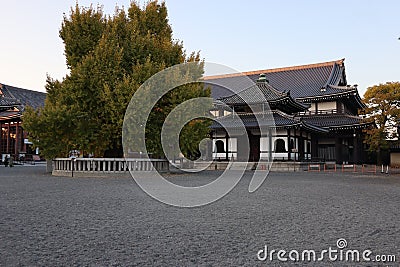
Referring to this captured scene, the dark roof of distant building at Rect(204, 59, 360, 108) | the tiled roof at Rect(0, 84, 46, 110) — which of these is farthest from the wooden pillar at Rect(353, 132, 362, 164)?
the tiled roof at Rect(0, 84, 46, 110)

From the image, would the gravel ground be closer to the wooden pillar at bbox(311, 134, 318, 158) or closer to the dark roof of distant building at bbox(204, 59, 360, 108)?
the wooden pillar at bbox(311, 134, 318, 158)

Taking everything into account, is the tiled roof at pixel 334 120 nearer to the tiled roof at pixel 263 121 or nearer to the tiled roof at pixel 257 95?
the tiled roof at pixel 263 121

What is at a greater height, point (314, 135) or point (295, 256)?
point (314, 135)

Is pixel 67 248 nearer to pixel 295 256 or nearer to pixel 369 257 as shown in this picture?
pixel 295 256

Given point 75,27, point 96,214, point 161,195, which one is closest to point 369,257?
point 96,214

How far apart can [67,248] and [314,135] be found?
3391 centimetres

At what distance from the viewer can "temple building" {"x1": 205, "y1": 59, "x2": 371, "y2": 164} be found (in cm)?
3027

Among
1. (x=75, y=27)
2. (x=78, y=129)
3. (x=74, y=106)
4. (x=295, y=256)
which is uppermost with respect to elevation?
(x=75, y=27)

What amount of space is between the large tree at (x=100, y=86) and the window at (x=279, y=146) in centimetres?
1201

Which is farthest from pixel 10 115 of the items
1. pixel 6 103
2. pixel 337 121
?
pixel 337 121

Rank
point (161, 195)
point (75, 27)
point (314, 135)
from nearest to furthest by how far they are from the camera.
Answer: point (161, 195), point (75, 27), point (314, 135)

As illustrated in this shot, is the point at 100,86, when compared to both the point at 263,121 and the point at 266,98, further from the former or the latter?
the point at 266,98

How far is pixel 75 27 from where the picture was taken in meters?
20.0

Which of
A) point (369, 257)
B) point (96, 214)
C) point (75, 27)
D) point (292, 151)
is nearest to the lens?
point (369, 257)
